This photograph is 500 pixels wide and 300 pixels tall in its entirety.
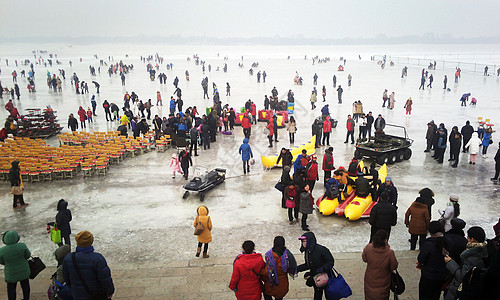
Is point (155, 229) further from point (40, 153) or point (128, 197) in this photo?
point (40, 153)

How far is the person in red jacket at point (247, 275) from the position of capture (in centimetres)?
471

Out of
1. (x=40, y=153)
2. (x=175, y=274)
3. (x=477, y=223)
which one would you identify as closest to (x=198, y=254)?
(x=175, y=274)

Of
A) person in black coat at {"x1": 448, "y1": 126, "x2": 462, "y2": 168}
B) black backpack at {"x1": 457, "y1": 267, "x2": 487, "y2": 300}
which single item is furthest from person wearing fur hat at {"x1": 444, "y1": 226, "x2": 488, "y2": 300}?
person in black coat at {"x1": 448, "y1": 126, "x2": 462, "y2": 168}

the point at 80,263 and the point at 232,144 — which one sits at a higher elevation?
the point at 80,263

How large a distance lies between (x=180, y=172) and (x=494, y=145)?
14.1 metres

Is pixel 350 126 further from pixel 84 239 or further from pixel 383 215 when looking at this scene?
pixel 84 239

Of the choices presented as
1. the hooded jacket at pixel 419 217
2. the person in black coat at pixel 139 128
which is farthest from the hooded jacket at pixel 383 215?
the person in black coat at pixel 139 128

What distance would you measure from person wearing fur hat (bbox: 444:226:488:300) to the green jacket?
20.1 feet

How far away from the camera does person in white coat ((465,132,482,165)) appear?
13.8 metres

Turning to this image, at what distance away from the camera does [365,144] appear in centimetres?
1462

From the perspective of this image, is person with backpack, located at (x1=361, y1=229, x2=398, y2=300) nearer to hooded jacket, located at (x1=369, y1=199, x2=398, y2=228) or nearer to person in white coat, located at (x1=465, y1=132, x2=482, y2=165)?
hooded jacket, located at (x1=369, y1=199, x2=398, y2=228)

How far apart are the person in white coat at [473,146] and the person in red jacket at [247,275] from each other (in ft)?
40.4

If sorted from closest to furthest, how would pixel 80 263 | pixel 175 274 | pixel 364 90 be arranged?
pixel 80 263, pixel 175 274, pixel 364 90

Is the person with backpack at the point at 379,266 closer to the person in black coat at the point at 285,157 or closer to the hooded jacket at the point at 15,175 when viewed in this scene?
the person in black coat at the point at 285,157
